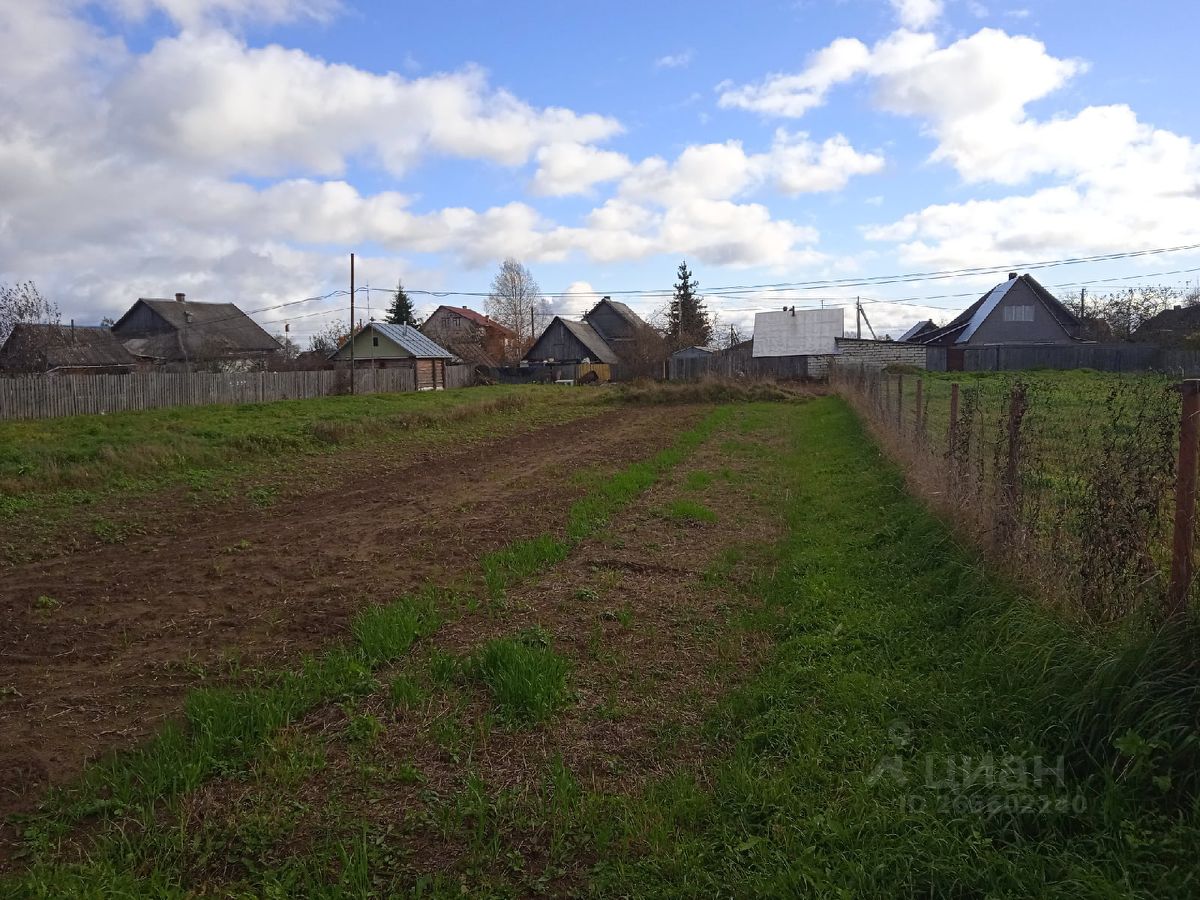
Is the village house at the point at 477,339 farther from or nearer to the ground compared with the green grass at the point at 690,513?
farther from the ground

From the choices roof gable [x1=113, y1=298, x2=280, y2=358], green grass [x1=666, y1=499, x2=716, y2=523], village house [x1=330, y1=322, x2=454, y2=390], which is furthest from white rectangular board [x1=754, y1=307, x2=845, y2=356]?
green grass [x1=666, y1=499, x2=716, y2=523]

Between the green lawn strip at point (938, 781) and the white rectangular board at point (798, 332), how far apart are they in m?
44.1

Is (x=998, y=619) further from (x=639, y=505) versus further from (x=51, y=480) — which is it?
(x=51, y=480)

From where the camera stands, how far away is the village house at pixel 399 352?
151 feet

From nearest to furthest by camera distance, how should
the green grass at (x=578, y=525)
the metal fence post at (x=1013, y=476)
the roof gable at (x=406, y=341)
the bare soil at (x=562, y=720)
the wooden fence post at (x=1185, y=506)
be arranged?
the bare soil at (x=562, y=720), the wooden fence post at (x=1185, y=506), the metal fence post at (x=1013, y=476), the green grass at (x=578, y=525), the roof gable at (x=406, y=341)

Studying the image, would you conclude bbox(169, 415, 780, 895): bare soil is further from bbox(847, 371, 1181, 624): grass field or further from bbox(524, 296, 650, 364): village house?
bbox(524, 296, 650, 364): village house

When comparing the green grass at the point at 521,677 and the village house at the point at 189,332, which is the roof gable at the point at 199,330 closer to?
the village house at the point at 189,332

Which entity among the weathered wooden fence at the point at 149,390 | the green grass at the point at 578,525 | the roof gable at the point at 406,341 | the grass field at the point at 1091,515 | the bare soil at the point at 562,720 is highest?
the roof gable at the point at 406,341

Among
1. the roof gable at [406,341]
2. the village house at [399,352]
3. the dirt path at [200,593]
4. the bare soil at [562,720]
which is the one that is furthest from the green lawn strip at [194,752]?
the roof gable at [406,341]

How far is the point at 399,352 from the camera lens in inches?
1866

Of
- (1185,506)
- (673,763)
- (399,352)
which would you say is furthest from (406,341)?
(1185,506)

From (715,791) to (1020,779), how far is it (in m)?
1.30

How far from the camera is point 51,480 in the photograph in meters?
11.4

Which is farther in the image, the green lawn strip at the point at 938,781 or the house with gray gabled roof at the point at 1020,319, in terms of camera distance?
the house with gray gabled roof at the point at 1020,319
